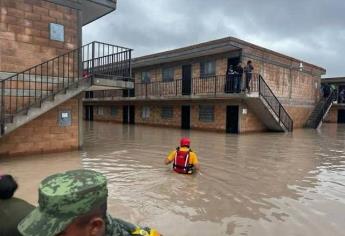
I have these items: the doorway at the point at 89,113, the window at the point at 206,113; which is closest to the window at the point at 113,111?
the doorway at the point at 89,113

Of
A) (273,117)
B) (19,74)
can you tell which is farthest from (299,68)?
(19,74)

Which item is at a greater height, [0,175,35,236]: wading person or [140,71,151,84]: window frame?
[140,71,151,84]: window frame

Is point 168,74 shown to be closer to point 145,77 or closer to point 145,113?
point 145,77

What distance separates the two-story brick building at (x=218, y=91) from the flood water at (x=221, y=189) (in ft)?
23.8

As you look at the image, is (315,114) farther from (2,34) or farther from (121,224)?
(121,224)

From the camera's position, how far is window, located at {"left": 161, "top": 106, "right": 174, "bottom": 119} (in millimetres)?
22797

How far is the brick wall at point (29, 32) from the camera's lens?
8969 mm

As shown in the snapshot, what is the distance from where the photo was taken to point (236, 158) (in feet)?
33.1

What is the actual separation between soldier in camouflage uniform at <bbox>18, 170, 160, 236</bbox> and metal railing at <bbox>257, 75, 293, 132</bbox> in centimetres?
1704

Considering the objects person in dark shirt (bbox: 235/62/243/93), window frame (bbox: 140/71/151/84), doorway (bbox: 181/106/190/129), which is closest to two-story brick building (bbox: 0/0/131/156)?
person in dark shirt (bbox: 235/62/243/93)

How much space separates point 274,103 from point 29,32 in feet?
46.7

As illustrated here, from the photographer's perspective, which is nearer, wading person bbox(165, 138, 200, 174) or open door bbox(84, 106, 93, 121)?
wading person bbox(165, 138, 200, 174)

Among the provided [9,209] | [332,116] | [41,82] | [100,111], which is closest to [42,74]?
[41,82]

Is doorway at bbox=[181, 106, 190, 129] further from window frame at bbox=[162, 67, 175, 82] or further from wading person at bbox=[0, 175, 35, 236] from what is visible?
wading person at bbox=[0, 175, 35, 236]
